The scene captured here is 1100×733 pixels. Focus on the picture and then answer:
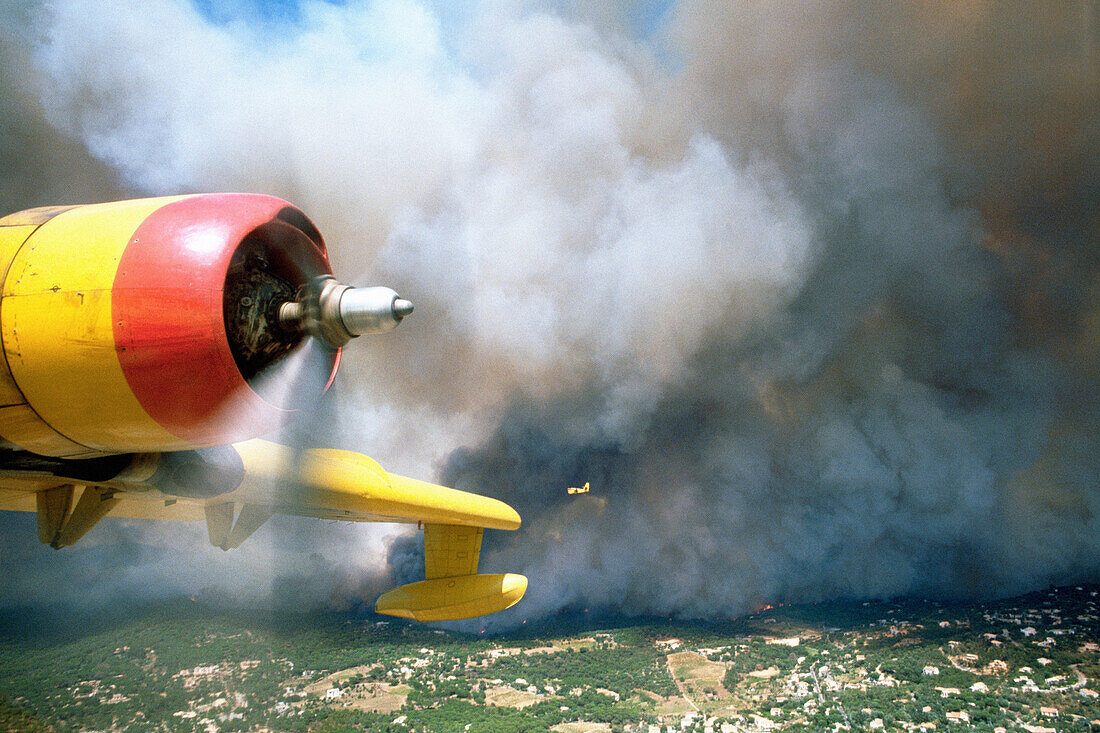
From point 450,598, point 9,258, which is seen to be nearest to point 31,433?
point 9,258

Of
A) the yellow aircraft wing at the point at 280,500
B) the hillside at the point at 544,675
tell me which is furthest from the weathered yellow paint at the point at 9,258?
the hillside at the point at 544,675

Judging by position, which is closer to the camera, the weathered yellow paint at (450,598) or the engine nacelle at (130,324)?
the engine nacelle at (130,324)

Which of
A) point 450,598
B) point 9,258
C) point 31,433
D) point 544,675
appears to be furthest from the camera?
point 544,675

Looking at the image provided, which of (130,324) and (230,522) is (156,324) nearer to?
(130,324)

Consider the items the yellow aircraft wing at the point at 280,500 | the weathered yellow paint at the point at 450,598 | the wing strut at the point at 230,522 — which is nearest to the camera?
the yellow aircraft wing at the point at 280,500

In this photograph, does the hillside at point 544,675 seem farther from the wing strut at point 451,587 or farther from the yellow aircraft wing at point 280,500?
the yellow aircraft wing at point 280,500

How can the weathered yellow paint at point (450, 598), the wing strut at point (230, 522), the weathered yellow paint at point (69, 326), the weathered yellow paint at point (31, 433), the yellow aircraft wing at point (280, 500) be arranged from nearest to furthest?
1. the weathered yellow paint at point (69, 326)
2. the weathered yellow paint at point (31, 433)
3. the yellow aircraft wing at point (280, 500)
4. the wing strut at point (230, 522)
5. the weathered yellow paint at point (450, 598)

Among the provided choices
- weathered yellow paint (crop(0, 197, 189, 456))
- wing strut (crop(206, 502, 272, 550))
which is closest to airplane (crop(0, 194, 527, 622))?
weathered yellow paint (crop(0, 197, 189, 456))

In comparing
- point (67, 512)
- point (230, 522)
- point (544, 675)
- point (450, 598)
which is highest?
point (67, 512)

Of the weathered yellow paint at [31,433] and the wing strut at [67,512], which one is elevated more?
the weathered yellow paint at [31,433]
